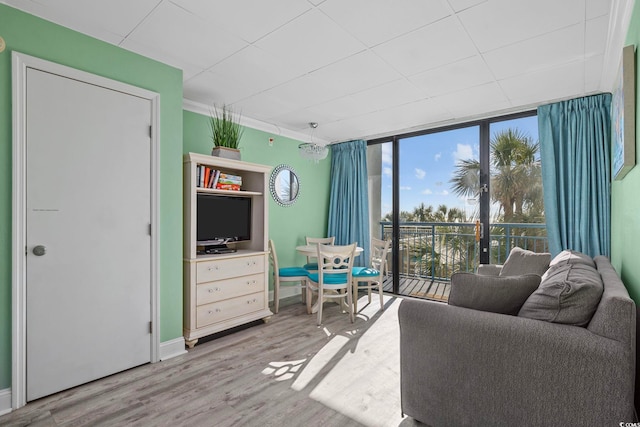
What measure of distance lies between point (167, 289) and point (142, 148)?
120 cm

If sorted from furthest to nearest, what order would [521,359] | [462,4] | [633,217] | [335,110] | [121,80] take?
[335,110] → [121,80] → [462,4] → [633,217] → [521,359]

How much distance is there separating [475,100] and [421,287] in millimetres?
2812

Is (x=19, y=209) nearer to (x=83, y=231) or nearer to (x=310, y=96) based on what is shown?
(x=83, y=231)

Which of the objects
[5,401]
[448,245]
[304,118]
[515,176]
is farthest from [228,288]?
[515,176]

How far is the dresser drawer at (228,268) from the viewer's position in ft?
9.88

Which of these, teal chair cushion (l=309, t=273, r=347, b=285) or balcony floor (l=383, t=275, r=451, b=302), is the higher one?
teal chair cushion (l=309, t=273, r=347, b=285)

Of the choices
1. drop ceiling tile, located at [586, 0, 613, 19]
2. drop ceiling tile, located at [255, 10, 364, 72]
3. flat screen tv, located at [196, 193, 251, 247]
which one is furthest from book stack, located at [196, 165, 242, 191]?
drop ceiling tile, located at [586, 0, 613, 19]

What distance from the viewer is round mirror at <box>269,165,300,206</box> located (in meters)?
4.50

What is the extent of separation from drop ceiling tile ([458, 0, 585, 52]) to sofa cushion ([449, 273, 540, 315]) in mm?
1620

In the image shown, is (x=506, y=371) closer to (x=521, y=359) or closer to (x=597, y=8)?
(x=521, y=359)

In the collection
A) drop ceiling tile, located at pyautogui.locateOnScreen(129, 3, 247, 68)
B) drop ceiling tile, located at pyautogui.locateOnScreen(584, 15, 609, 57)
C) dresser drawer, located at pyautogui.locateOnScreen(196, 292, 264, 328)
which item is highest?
drop ceiling tile, located at pyautogui.locateOnScreen(129, 3, 247, 68)

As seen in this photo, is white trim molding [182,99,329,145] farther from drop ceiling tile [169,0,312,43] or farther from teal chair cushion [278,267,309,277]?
teal chair cushion [278,267,309,277]

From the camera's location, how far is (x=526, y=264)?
2.82 m

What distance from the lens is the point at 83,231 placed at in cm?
224
